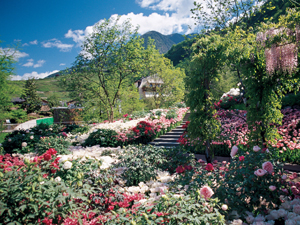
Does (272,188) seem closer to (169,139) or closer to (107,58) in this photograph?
(169,139)

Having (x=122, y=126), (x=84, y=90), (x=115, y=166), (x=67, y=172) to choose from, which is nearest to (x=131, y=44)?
(x=84, y=90)

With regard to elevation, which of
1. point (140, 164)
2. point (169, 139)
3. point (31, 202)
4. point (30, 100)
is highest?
point (30, 100)

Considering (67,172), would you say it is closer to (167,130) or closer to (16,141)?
(16,141)

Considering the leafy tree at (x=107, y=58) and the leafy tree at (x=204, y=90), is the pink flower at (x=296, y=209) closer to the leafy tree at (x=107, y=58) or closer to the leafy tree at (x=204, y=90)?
the leafy tree at (x=204, y=90)

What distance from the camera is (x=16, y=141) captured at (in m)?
5.89

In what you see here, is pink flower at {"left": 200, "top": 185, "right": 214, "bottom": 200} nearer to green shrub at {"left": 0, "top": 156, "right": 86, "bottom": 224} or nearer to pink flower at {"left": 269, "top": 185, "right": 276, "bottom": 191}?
pink flower at {"left": 269, "top": 185, "right": 276, "bottom": 191}

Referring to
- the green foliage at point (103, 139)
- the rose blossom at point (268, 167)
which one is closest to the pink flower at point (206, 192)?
the rose blossom at point (268, 167)

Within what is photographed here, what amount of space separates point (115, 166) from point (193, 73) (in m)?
3.10

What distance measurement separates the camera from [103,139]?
6.36m

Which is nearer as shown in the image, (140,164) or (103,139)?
(140,164)

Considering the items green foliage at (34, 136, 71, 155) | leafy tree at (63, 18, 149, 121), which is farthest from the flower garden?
leafy tree at (63, 18, 149, 121)

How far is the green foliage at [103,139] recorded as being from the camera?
6.40 meters

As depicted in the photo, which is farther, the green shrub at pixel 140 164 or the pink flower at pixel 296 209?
the green shrub at pixel 140 164

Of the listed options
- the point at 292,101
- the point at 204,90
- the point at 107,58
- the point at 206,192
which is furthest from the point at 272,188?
the point at 107,58
